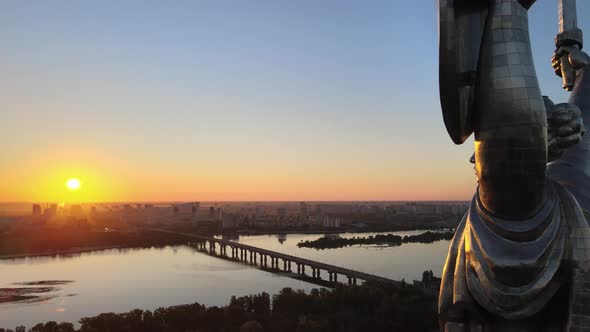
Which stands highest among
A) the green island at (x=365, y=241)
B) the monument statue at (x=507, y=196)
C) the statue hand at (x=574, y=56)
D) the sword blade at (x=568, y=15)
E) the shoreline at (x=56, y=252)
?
the sword blade at (x=568, y=15)

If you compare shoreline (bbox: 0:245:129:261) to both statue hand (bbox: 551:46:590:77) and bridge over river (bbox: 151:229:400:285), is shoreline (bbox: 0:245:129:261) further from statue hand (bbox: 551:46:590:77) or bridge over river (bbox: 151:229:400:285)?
statue hand (bbox: 551:46:590:77)

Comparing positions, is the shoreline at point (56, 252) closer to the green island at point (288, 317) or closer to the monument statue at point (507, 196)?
the green island at point (288, 317)

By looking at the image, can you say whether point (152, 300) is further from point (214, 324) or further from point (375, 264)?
point (375, 264)

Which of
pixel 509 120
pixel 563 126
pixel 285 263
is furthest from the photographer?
pixel 285 263

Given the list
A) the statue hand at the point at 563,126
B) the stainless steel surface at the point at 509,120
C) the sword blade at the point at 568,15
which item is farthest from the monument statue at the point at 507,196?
the sword blade at the point at 568,15

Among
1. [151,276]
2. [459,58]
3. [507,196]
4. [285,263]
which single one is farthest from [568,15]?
[285,263]

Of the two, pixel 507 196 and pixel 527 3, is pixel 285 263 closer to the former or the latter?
pixel 507 196
